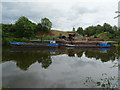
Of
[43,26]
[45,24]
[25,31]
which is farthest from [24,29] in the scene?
[45,24]

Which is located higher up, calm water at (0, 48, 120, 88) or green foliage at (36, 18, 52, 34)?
green foliage at (36, 18, 52, 34)

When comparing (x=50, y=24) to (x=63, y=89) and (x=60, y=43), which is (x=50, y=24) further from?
(x=63, y=89)

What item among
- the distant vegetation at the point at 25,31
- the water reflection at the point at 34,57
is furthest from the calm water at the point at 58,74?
the distant vegetation at the point at 25,31

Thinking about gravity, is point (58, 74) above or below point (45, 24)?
below

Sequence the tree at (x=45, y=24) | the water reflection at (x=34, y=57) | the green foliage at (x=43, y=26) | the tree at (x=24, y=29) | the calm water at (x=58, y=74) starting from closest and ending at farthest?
the calm water at (x=58, y=74)
the water reflection at (x=34, y=57)
the tree at (x=24, y=29)
the green foliage at (x=43, y=26)
the tree at (x=45, y=24)

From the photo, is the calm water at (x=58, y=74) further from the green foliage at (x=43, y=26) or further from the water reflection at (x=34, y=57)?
the green foliage at (x=43, y=26)

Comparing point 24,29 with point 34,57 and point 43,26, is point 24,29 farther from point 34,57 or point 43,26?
point 34,57

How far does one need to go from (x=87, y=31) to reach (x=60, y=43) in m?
35.3

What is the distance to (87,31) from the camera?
59500 millimetres

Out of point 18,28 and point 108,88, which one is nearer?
point 108,88

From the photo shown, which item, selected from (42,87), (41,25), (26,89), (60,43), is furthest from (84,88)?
(41,25)

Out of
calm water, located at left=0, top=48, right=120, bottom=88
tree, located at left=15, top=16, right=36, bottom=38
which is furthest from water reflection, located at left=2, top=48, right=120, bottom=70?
tree, located at left=15, top=16, right=36, bottom=38

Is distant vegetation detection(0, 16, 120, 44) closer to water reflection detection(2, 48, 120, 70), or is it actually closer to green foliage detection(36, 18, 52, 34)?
green foliage detection(36, 18, 52, 34)

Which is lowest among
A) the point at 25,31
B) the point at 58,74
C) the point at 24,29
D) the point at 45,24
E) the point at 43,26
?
the point at 58,74
